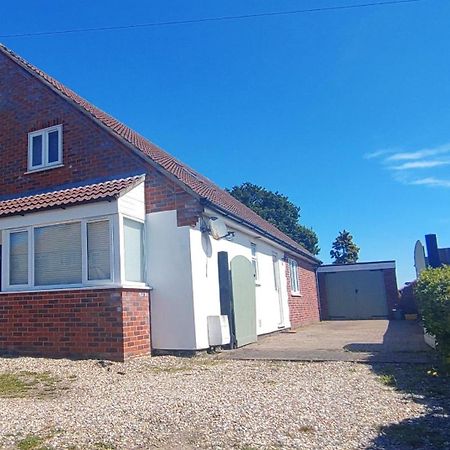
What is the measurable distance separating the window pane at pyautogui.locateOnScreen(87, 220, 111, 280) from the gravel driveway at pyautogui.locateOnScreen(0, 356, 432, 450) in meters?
1.97

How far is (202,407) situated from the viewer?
5168mm

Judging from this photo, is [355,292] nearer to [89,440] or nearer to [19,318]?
[19,318]

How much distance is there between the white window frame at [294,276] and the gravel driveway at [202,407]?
1025 cm

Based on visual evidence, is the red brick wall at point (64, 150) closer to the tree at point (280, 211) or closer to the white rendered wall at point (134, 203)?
the white rendered wall at point (134, 203)

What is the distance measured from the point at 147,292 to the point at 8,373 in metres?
3.06

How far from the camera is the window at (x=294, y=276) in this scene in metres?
18.1

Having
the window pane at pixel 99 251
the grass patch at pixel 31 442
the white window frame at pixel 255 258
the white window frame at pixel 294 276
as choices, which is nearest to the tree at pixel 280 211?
the white window frame at pixel 294 276

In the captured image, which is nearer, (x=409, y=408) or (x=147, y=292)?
(x=409, y=408)

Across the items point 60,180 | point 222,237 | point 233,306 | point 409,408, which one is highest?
point 60,180

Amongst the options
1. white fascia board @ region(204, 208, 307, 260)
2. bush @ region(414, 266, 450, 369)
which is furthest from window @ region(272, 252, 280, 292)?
bush @ region(414, 266, 450, 369)

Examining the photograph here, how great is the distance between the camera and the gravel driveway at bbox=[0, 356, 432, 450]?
4.09 m

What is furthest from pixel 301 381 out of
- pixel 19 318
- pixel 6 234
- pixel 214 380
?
pixel 6 234

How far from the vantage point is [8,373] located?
774 centimetres

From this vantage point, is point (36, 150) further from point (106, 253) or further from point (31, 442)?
point (31, 442)
